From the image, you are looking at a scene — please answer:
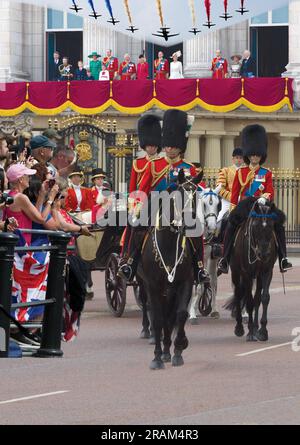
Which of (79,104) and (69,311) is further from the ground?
(79,104)

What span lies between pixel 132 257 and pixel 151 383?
2.54 meters

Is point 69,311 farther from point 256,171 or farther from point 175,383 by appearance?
point 256,171

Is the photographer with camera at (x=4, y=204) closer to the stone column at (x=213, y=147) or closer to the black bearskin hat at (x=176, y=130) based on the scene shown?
the black bearskin hat at (x=176, y=130)

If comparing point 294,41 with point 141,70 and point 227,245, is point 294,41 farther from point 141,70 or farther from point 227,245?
point 227,245

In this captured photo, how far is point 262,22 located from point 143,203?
35499mm

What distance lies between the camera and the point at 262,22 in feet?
162

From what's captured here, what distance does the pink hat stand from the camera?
445 inches

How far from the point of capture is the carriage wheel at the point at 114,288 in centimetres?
1859

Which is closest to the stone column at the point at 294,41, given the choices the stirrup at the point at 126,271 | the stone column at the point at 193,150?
the stone column at the point at 193,150

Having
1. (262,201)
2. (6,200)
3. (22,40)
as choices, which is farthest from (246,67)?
(6,200)

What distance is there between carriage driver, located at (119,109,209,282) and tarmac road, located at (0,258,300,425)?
2.70 ft

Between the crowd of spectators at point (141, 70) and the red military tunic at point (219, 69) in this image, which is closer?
the crowd of spectators at point (141, 70)

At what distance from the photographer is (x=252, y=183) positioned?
16828 millimetres
